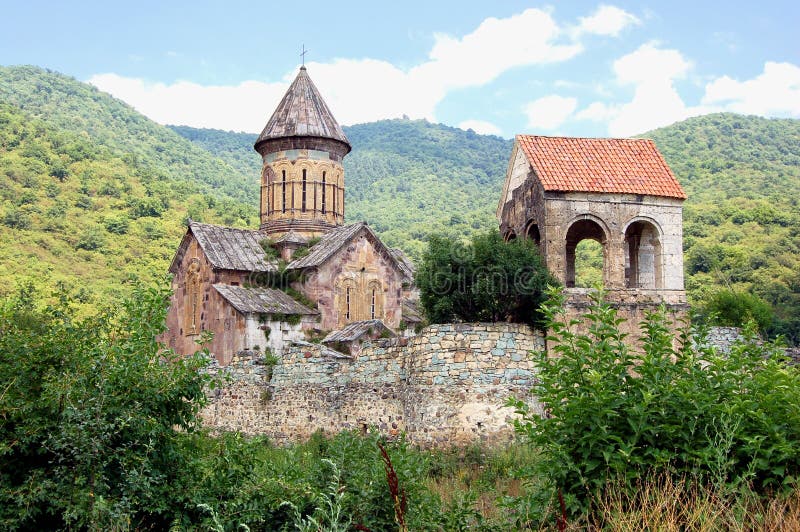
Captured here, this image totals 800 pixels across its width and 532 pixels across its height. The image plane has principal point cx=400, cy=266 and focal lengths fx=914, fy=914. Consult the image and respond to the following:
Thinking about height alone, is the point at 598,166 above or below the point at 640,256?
above

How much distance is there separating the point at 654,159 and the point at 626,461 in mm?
9103

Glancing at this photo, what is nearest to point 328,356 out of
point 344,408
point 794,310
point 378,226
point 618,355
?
point 344,408

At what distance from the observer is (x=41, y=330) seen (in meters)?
6.44

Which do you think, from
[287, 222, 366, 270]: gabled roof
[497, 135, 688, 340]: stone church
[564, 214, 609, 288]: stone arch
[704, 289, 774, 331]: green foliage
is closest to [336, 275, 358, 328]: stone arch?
[287, 222, 366, 270]: gabled roof

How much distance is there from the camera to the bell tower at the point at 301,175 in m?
20.2

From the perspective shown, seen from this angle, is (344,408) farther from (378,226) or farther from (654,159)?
(378,226)

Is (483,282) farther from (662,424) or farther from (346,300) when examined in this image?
(346,300)

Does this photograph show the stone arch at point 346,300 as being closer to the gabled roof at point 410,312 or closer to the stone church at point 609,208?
the gabled roof at point 410,312

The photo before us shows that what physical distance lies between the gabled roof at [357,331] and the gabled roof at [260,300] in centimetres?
89

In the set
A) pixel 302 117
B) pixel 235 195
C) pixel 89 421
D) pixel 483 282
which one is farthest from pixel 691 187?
pixel 89 421

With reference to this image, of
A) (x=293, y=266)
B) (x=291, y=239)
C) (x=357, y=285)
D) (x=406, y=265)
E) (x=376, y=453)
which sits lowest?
(x=376, y=453)

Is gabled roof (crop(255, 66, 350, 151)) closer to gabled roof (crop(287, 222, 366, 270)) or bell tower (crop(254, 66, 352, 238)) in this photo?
bell tower (crop(254, 66, 352, 238))

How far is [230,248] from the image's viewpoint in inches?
746

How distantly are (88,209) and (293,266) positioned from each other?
63.4 feet
